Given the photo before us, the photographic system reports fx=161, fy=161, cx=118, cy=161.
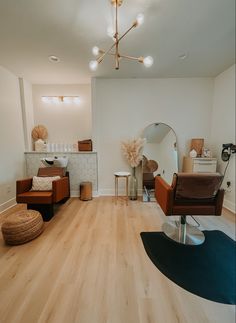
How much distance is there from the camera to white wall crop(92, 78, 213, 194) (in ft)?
11.8

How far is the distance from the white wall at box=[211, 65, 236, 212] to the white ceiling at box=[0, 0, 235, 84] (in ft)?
0.99

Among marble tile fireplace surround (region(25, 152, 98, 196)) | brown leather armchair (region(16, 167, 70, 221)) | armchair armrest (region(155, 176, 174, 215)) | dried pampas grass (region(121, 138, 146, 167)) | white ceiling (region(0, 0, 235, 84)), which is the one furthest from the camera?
marble tile fireplace surround (region(25, 152, 98, 196))

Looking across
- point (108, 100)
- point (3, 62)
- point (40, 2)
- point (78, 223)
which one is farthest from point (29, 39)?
point (78, 223)

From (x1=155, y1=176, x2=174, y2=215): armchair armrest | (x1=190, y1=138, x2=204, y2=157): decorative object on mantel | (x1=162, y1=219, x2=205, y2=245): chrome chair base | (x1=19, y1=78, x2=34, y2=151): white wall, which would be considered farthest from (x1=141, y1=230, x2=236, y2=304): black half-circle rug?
(x1=19, y1=78, x2=34, y2=151): white wall

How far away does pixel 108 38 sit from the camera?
7.28 feet

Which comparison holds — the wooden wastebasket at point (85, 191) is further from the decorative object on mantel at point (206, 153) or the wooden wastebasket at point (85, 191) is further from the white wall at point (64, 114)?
the decorative object on mantel at point (206, 153)

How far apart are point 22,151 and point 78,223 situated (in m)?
2.20

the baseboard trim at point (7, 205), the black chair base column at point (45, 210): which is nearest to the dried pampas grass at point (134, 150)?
the black chair base column at point (45, 210)

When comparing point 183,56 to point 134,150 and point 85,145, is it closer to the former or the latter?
point 134,150

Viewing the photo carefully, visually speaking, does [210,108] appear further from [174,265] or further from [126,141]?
[174,265]

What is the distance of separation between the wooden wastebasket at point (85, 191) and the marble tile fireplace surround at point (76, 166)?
0.23 meters

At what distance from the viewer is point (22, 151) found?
3.59 metres

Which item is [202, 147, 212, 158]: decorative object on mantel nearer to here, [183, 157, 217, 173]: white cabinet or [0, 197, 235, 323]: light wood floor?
[183, 157, 217, 173]: white cabinet

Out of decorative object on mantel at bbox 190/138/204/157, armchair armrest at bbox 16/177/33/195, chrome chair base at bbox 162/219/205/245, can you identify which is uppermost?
decorative object on mantel at bbox 190/138/204/157
